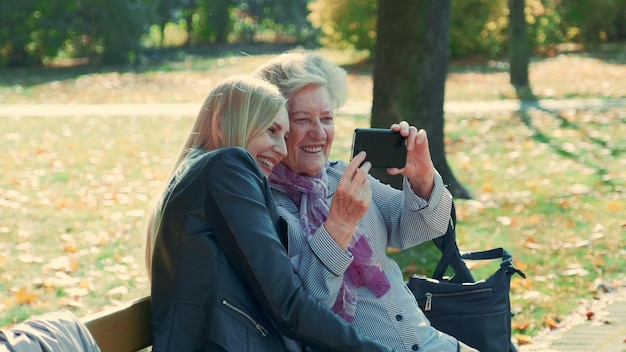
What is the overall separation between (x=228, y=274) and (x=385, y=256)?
2.88ft

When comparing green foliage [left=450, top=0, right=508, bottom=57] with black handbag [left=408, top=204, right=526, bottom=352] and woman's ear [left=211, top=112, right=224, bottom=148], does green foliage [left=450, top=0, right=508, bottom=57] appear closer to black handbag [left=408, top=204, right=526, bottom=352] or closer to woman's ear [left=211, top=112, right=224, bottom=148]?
black handbag [left=408, top=204, right=526, bottom=352]

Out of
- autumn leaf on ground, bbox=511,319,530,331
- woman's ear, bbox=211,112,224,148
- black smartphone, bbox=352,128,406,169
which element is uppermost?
woman's ear, bbox=211,112,224,148

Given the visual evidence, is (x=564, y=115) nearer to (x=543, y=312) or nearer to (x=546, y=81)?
(x=546, y=81)

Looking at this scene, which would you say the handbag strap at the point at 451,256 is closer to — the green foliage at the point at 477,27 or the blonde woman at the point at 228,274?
the blonde woman at the point at 228,274

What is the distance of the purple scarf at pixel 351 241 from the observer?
308 cm

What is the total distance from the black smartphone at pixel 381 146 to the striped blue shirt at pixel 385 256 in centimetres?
20

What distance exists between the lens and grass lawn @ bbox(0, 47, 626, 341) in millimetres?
6094

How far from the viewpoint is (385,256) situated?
10.9 ft

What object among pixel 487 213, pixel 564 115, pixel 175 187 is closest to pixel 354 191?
A: pixel 175 187

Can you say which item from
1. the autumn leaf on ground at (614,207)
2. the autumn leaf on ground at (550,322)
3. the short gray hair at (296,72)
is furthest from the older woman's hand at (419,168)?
the autumn leaf on ground at (614,207)

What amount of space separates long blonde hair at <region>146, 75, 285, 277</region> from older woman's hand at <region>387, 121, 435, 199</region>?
0.61 m

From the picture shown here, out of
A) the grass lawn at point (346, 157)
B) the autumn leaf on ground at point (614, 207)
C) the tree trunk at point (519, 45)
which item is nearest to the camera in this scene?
the grass lawn at point (346, 157)

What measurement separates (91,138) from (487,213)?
602 centimetres

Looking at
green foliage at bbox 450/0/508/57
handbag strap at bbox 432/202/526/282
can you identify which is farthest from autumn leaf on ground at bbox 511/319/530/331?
green foliage at bbox 450/0/508/57
